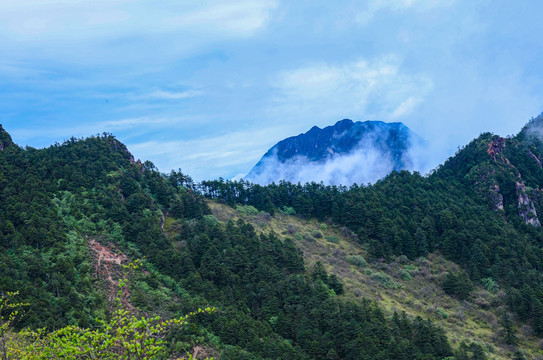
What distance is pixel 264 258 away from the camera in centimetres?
6128

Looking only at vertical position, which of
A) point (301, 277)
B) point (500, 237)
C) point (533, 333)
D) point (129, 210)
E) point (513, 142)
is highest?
point (513, 142)

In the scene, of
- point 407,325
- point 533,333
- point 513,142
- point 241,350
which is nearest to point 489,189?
point 513,142

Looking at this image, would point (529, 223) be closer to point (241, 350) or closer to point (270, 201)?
point (270, 201)

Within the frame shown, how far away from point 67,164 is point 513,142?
125 m

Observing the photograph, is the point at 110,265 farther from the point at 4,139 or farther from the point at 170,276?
the point at 4,139

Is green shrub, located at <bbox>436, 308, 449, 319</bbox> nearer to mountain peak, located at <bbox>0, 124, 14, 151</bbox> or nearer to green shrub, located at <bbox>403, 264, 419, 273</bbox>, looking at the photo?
green shrub, located at <bbox>403, 264, 419, 273</bbox>

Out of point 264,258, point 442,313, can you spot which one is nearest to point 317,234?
point 264,258

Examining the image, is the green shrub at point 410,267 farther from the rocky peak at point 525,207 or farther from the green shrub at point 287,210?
the rocky peak at point 525,207

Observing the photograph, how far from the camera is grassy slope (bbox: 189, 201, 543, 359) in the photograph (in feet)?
180

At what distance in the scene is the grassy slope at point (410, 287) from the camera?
54844mm

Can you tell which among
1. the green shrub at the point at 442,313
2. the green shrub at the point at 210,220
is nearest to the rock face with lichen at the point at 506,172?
the green shrub at the point at 442,313

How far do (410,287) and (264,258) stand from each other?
2743 centimetres

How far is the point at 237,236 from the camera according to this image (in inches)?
2613

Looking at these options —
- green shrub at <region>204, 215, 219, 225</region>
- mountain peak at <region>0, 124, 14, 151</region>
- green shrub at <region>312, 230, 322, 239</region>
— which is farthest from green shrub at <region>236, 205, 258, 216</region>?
mountain peak at <region>0, 124, 14, 151</region>
